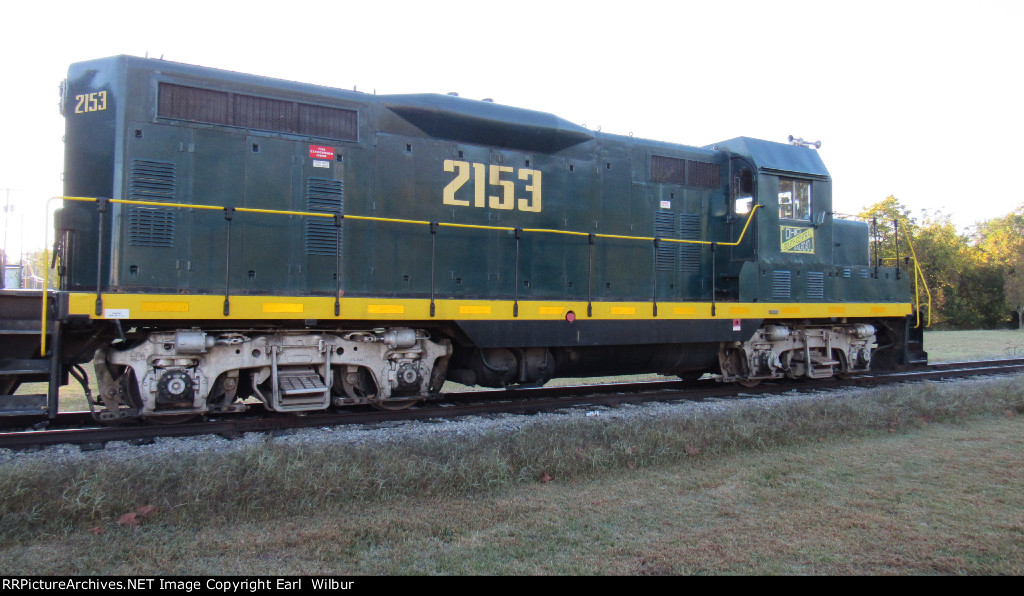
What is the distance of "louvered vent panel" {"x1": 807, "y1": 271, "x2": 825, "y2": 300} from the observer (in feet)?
32.0

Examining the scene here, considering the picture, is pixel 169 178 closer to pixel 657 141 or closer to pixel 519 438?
pixel 519 438

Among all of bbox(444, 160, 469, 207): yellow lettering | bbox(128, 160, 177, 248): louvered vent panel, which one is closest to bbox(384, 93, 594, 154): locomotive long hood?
bbox(444, 160, 469, 207): yellow lettering

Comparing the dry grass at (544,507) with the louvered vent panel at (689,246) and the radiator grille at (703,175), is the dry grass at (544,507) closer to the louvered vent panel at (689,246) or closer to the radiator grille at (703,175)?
the louvered vent panel at (689,246)

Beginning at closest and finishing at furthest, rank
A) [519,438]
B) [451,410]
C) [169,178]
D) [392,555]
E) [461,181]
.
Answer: [392,555] → [519,438] → [169,178] → [451,410] → [461,181]

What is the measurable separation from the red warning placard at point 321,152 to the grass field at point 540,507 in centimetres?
344

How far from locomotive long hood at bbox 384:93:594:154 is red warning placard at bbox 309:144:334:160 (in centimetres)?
94

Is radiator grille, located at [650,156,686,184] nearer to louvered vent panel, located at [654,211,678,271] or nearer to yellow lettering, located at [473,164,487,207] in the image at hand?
louvered vent panel, located at [654,211,678,271]

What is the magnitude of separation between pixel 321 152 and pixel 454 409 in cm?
335

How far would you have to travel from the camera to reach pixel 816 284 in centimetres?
984

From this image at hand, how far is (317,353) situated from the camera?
6.61 metres

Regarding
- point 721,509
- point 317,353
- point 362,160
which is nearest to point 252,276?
point 317,353

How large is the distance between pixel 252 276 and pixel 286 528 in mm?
3687

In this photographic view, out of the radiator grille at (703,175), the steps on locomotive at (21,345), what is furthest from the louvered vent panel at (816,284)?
the steps on locomotive at (21,345)

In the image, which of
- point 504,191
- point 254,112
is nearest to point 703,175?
point 504,191
